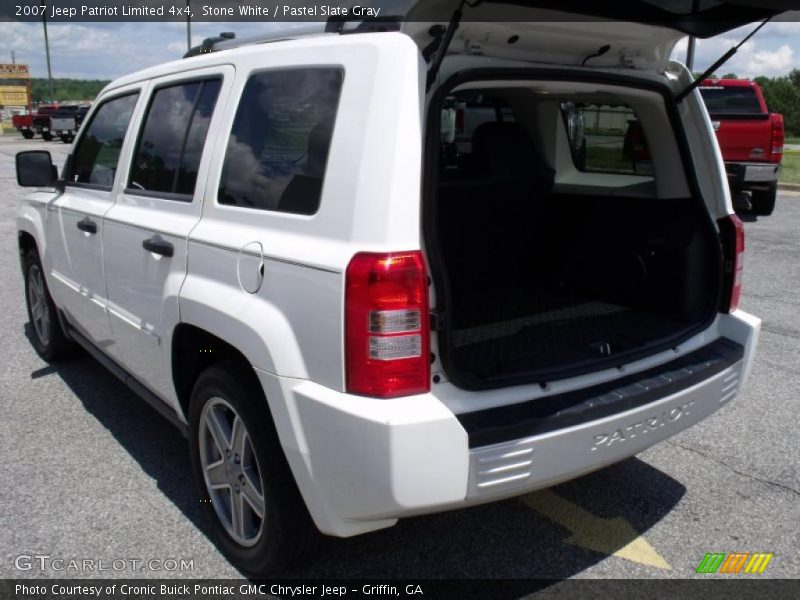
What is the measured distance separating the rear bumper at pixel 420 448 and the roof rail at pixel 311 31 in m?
1.16

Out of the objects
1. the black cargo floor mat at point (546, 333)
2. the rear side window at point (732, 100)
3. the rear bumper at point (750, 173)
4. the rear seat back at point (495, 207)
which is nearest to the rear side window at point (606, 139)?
the rear seat back at point (495, 207)

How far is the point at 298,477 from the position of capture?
2438mm

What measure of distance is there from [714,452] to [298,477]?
2412mm

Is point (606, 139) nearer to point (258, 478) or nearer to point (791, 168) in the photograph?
point (258, 478)

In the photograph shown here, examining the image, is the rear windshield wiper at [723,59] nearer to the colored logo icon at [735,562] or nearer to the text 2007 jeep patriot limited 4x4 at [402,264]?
the text 2007 jeep patriot limited 4x4 at [402,264]

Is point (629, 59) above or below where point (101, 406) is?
above

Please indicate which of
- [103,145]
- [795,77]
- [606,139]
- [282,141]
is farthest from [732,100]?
[795,77]

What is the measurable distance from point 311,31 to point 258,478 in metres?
1.65

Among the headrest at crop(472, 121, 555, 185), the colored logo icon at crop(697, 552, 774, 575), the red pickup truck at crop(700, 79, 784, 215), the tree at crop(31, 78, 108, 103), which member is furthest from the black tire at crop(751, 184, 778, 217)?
the tree at crop(31, 78, 108, 103)

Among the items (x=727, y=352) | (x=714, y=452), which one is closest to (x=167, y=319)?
(x=727, y=352)

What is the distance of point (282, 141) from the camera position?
8.61 feet

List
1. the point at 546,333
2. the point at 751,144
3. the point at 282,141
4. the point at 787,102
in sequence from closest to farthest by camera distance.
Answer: the point at 282,141, the point at 546,333, the point at 751,144, the point at 787,102

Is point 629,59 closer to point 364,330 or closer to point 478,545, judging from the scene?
point 364,330

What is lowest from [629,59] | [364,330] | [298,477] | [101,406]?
[101,406]
